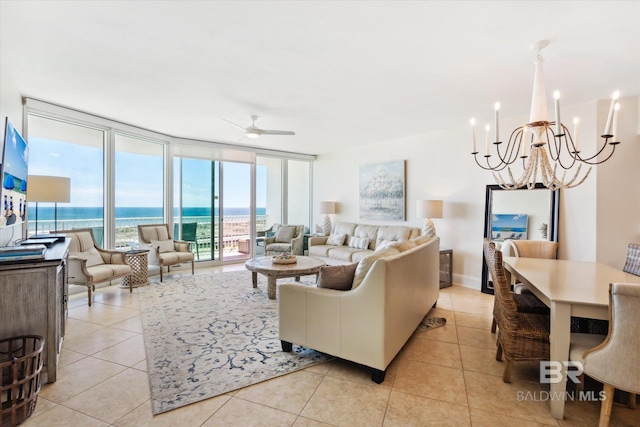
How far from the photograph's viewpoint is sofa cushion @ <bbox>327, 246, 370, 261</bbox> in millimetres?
5418

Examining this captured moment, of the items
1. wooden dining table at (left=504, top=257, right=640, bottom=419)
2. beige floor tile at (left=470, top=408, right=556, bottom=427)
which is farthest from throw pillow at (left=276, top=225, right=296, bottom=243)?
beige floor tile at (left=470, top=408, right=556, bottom=427)

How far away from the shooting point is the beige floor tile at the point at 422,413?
1.78 metres

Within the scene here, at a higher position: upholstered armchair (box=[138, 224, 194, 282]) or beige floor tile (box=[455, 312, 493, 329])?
upholstered armchair (box=[138, 224, 194, 282])

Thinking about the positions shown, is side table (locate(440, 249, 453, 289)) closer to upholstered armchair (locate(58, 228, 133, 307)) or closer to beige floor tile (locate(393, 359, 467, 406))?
beige floor tile (locate(393, 359, 467, 406))

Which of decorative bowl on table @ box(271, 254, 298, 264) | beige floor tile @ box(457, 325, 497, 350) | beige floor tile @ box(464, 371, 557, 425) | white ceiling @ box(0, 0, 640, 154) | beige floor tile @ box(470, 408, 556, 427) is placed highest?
white ceiling @ box(0, 0, 640, 154)

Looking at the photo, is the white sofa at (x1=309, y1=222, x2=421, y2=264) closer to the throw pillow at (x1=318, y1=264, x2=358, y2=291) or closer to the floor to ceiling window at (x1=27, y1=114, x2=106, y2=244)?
the throw pillow at (x1=318, y1=264, x2=358, y2=291)

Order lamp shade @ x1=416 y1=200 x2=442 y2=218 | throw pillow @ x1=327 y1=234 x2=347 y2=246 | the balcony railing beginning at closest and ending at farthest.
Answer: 1. the balcony railing
2. lamp shade @ x1=416 y1=200 x2=442 y2=218
3. throw pillow @ x1=327 y1=234 x2=347 y2=246

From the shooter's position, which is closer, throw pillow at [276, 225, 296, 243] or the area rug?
the area rug

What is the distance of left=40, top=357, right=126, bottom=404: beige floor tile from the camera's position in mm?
2032

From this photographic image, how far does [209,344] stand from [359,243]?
11.9ft

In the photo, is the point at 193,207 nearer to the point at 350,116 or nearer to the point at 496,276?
the point at 350,116

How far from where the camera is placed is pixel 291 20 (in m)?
2.15

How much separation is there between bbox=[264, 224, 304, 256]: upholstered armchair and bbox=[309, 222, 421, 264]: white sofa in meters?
0.31

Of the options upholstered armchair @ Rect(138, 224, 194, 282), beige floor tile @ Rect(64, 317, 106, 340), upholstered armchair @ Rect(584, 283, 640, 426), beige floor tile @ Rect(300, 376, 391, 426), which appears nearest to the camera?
upholstered armchair @ Rect(584, 283, 640, 426)
